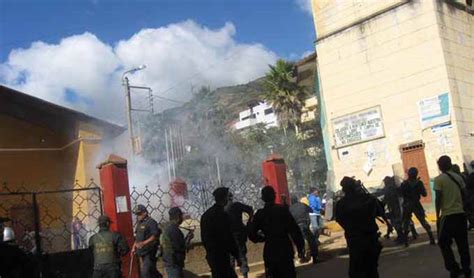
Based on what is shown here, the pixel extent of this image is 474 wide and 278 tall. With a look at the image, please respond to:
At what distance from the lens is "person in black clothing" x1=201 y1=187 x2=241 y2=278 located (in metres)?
6.64

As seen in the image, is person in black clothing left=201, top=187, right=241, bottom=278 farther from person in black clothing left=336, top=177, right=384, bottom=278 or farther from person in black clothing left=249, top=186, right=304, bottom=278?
person in black clothing left=336, top=177, right=384, bottom=278

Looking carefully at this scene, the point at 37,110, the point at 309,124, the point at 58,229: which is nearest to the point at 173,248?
the point at 58,229

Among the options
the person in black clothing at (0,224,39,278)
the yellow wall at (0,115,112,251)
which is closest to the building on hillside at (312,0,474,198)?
the yellow wall at (0,115,112,251)

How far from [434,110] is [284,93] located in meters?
21.3

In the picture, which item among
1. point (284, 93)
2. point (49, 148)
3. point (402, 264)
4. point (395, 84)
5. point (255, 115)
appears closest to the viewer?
point (402, 264)

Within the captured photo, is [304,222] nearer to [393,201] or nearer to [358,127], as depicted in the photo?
[393,201]

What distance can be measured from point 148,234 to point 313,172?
1229 inches

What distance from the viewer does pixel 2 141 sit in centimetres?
1606

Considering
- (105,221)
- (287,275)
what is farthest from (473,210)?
(105,221)

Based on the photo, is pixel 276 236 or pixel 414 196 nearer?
pixel 276 236

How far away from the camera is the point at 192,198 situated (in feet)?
40.5

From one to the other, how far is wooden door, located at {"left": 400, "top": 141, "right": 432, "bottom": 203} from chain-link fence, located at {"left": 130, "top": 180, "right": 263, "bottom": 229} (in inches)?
326

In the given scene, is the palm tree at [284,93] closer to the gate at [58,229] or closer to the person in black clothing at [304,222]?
the gate at [58,229]

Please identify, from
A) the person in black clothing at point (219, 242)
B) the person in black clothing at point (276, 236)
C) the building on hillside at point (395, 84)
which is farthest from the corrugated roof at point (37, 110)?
the person in black clothing at point (276, 236)
